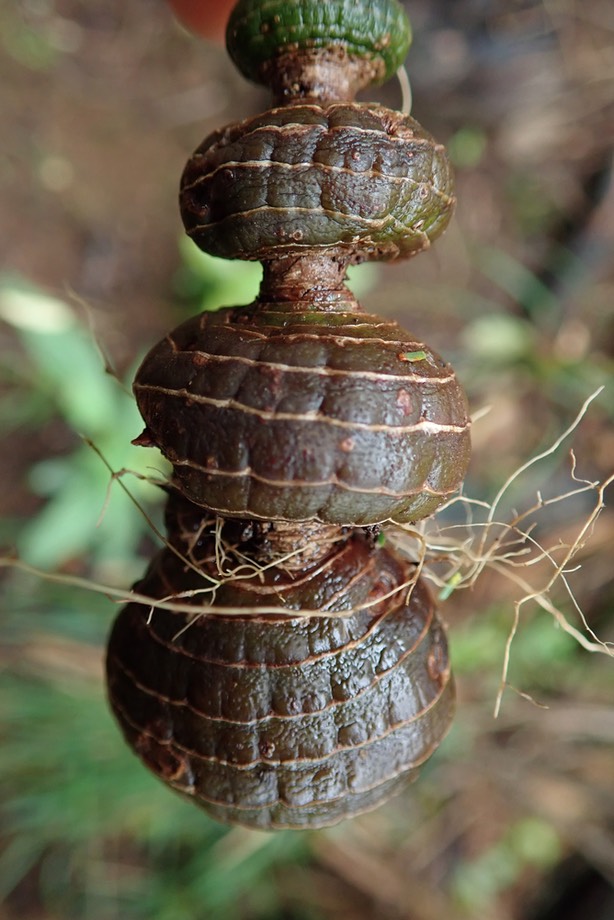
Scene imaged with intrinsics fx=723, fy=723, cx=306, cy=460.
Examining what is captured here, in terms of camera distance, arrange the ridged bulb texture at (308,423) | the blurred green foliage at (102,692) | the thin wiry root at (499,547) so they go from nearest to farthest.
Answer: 1. the ridged bulb texture at (308,423)
2. the thin wiry root at (499,547)
3. the blurred green foliage at (102,692)

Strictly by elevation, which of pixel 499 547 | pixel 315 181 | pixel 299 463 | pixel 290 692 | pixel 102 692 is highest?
pixel 315 181

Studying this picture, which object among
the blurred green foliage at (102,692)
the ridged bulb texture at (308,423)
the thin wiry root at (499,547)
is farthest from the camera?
the blurred green foliage at (102,692)

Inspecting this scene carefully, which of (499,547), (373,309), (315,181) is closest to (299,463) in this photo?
(315,181)

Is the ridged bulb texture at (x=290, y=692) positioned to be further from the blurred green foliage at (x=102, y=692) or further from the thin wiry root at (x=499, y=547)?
the blurred green foliage at (x=102, y=692)

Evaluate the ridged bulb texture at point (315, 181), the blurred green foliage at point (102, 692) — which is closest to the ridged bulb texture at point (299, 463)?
the ridged bulb texture at point (315, 181)

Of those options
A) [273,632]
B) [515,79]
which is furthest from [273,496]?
[515,79]

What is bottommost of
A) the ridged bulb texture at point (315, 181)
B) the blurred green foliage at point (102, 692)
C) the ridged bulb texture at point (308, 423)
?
the blurred green foliage at point (102, 692)

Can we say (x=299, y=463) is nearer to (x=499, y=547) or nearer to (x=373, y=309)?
(x=499, y=547)

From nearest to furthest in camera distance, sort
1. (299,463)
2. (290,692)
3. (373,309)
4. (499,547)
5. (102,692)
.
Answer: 1. (299,463)
2. (290,692)
3. (499,547)
4. (102,692)
5. (373,309)
